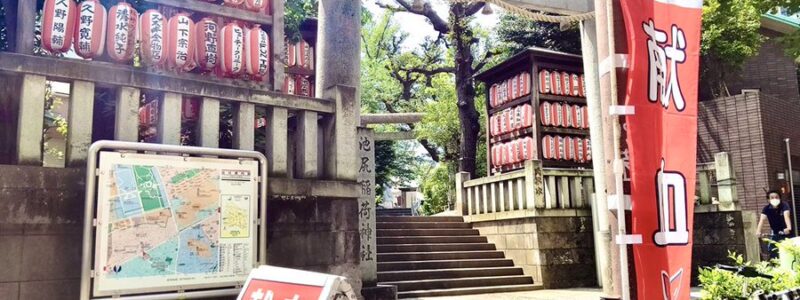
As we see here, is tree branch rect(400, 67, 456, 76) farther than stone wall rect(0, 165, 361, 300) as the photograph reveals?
Yes

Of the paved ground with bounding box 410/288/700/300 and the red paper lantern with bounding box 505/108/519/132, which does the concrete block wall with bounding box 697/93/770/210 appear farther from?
the paved ground with bounding box 410/288/700/300

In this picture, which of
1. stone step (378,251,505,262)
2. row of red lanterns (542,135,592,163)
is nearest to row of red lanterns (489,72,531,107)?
row of red lanterns (542,135,592,163)

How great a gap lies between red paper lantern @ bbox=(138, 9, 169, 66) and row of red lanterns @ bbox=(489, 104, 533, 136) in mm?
10504

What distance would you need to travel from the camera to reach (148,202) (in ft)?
18.1

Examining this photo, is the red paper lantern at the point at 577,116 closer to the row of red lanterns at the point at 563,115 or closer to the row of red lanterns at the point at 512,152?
the row of red lanterns at the point at 563,115

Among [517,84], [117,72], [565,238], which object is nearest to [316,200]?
[117,72]

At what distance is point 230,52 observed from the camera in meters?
7.34

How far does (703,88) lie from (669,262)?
21.8m

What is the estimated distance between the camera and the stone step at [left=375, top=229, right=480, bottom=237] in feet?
46.6

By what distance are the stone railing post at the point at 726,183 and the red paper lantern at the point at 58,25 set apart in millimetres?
12216

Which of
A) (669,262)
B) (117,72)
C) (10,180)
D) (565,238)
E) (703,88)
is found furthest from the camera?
(703,88)

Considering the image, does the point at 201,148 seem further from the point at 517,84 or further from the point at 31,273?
the point at 517,84

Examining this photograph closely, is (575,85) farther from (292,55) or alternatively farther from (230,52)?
(230,52)

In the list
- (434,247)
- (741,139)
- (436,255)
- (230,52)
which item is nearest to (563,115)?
(434,247)
